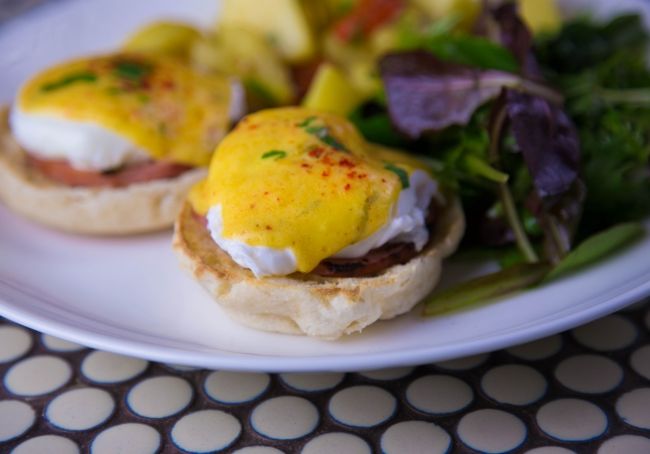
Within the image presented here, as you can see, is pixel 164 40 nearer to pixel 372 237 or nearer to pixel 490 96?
pixel 490 96

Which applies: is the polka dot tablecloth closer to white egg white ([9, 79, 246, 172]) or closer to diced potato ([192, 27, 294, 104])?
white egg white ([9, 79, 246, 172])

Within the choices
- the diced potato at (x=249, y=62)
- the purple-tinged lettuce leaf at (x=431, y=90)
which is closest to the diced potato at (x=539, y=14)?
the purple-tinged lettuce leaf at (x=431, y=90)

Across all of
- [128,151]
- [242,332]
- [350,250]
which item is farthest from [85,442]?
[128,151]

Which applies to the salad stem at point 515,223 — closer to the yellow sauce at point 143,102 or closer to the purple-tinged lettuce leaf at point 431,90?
the purple-tinged lettuce leaf at point 431,90

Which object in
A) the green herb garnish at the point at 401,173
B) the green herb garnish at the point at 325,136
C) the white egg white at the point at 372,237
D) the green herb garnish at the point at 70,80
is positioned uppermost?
the green herb garnish at the point at 70,80

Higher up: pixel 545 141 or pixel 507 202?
pixel 545 141

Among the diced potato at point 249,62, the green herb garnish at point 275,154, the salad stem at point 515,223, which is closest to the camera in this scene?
the green herb garnish at point 275,154

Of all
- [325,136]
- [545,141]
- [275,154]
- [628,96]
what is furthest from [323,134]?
[628,96]
